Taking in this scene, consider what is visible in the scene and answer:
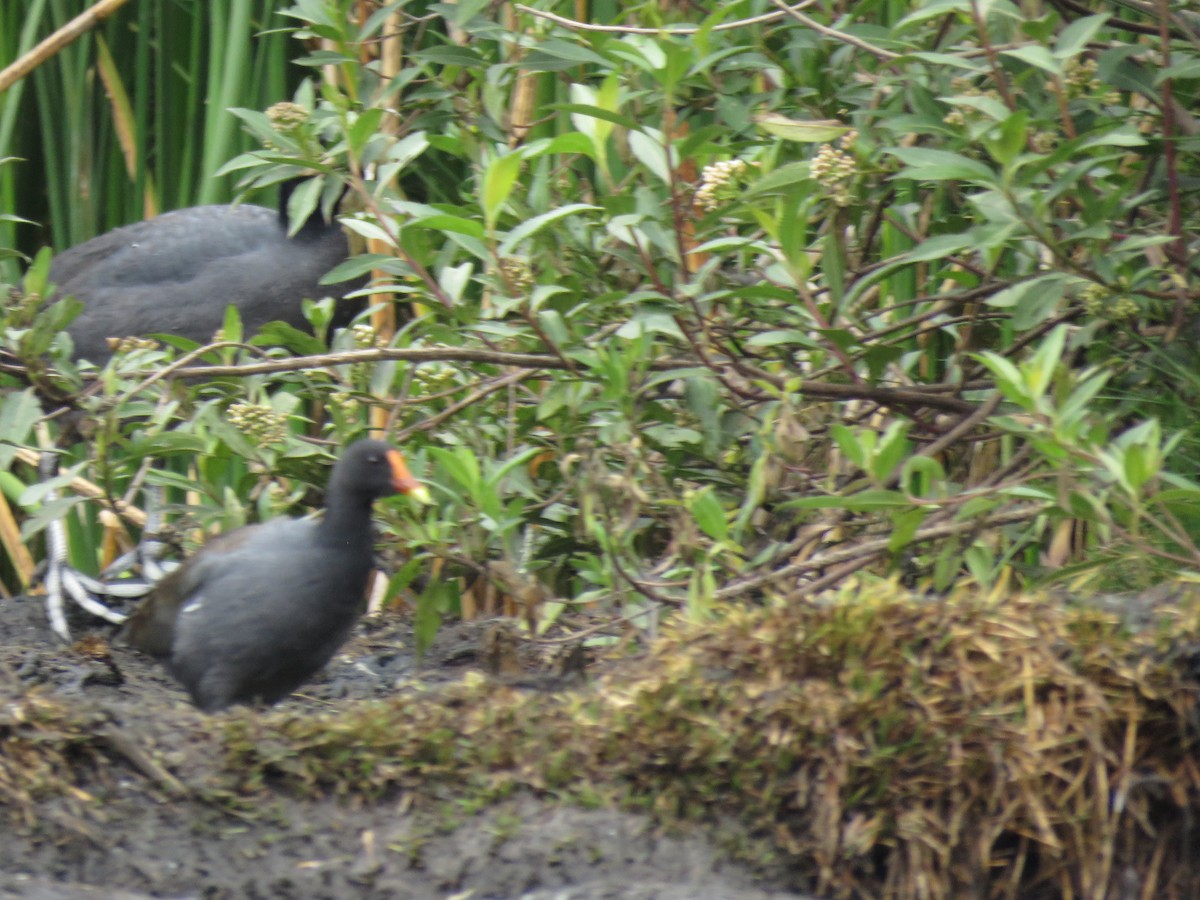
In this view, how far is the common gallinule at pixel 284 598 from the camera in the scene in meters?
3.13

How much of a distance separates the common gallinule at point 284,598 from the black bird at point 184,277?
1742 millimetres

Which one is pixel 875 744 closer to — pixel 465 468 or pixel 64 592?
pixel 465 468

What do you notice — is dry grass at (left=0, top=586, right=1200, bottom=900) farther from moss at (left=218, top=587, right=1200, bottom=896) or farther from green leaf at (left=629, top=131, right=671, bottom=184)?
green leaf at (left=629, top=131, right=671, bottom=184)

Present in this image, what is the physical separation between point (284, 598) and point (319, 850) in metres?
1.00

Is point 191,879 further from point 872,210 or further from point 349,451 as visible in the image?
point 872,210

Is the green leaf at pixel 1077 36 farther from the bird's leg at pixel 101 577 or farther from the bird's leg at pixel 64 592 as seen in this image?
the bird's leg at pixel 64 592

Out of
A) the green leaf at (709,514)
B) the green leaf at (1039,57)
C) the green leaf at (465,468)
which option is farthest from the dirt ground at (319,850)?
the green leaf at (1039,57)

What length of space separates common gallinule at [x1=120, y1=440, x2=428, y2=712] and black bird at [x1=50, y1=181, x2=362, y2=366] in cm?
174

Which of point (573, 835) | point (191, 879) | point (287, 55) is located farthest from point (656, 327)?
point (287, 55)

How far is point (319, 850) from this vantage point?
7.36ft

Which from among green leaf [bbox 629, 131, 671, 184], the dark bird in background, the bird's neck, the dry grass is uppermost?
green leaf [bbox 629, 131, 671, 184]

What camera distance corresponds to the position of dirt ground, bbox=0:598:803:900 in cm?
216

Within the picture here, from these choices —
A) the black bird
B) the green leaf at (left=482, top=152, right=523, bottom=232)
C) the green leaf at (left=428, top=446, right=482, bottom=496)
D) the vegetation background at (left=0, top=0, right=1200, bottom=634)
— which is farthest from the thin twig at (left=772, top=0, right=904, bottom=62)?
the black bird

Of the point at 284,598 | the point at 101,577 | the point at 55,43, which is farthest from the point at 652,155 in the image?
the point at 55,43
